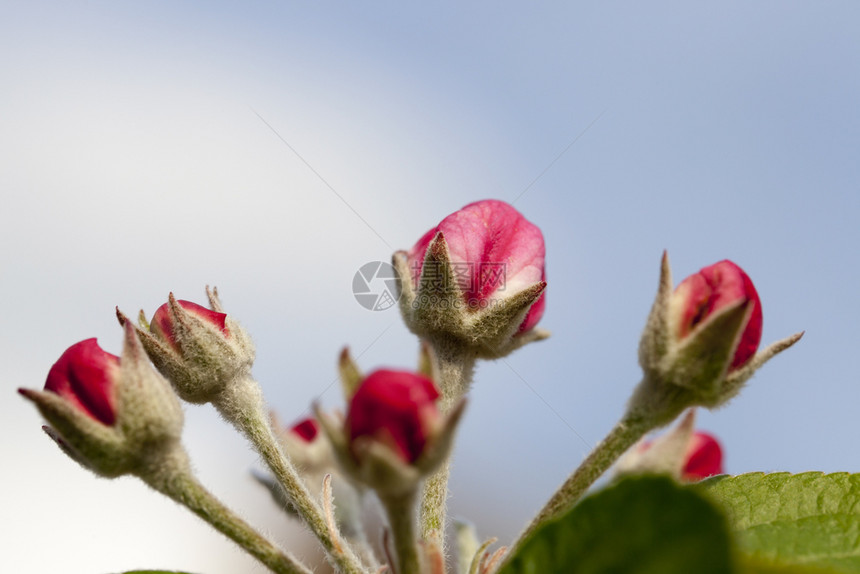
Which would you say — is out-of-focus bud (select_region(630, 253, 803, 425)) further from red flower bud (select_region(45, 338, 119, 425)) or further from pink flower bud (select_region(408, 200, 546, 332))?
red flower bud (select_region(45, 338, 119, 425))

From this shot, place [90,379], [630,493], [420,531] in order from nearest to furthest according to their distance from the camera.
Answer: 1. [630,493]
2. [90,379]
3. [420,531]

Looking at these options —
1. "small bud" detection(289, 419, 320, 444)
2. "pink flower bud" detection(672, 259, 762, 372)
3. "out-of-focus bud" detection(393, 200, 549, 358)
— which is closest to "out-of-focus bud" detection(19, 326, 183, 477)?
"out-of-focus bud" detection(393, 200, 549, 358)

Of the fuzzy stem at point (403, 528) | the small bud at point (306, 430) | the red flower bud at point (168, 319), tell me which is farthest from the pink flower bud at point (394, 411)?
the small bud at point (306, 430)

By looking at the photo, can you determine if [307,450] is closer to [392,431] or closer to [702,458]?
[702,458]

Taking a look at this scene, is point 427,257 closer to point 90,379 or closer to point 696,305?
point 696,305

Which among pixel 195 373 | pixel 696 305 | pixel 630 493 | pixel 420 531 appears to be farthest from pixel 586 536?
pixel 195 373

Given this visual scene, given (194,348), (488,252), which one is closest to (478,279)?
(488,252)
